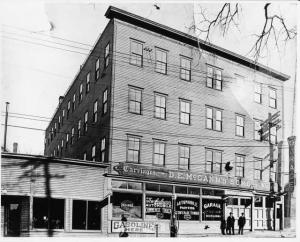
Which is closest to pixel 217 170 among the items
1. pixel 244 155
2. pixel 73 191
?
pixel 244 155

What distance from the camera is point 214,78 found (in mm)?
22984

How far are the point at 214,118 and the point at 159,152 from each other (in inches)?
172

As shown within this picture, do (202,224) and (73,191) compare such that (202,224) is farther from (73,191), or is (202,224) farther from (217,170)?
(73,191)

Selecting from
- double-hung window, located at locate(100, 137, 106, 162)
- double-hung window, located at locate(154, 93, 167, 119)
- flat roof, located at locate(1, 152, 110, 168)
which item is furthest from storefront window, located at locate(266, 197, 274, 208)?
flat roof, located at locate(1, 152, 110, 168)

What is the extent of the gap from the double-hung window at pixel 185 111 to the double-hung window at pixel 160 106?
3.46ft

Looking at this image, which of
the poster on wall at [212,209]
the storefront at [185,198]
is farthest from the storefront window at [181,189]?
the poster on wall at [212,209]

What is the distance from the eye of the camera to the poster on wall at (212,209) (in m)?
21.6

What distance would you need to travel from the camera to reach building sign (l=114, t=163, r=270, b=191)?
19.4 metres

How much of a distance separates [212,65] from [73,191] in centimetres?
1060

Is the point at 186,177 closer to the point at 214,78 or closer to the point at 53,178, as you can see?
the point at 214,78

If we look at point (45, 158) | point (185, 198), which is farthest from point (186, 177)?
point (45, 158)

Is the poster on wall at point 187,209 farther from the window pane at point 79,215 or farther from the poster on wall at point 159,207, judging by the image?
the window pane at point 79,215

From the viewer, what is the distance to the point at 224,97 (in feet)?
76.7

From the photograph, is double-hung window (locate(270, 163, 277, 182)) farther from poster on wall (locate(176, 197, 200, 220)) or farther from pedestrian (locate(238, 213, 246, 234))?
poster on wall (locate(176, 197, 200, 220))
